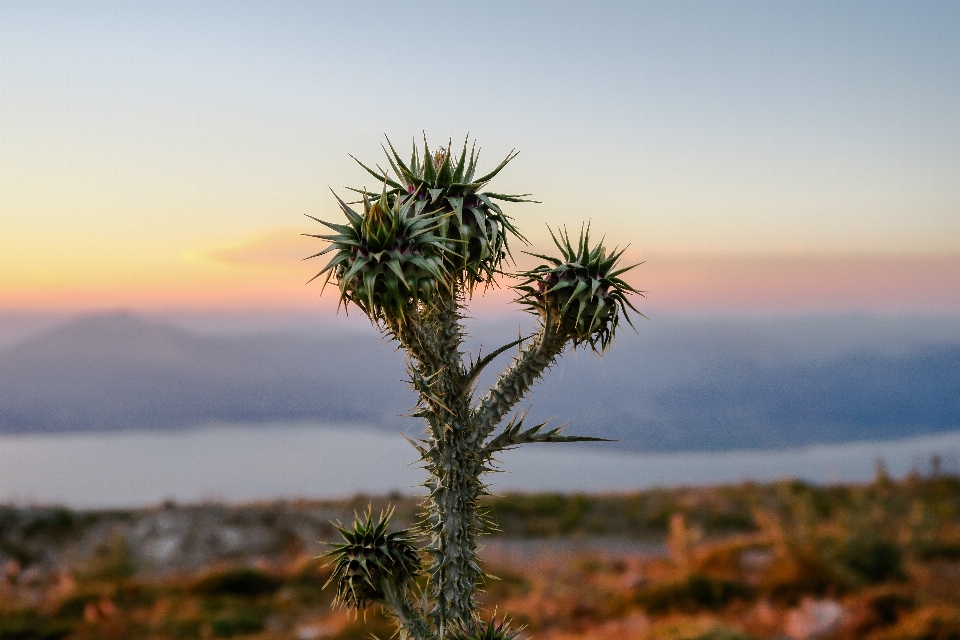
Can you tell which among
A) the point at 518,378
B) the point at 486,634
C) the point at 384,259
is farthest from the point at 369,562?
the point at 384,259


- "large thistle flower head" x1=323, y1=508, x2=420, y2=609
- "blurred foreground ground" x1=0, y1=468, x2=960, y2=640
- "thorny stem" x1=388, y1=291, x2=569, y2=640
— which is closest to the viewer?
"thorny stem" x1=388, y1=291, x2=569, y2=640

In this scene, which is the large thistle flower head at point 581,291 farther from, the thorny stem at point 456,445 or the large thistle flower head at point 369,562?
the large thistle flower head at point 369,562

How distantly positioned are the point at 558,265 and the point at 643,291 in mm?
456

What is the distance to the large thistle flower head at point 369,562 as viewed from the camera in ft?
13.1

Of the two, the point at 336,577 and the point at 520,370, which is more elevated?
the point at 520,370

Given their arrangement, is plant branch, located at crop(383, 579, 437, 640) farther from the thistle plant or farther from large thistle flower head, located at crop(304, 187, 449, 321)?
large thistle flower head, located at crop(304, 187, 449, 321)

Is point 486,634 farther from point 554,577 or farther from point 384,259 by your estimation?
point 554,577

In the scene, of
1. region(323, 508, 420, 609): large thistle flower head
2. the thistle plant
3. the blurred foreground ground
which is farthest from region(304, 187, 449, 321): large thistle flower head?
the blurred foreground ground

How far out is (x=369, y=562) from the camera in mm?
4020

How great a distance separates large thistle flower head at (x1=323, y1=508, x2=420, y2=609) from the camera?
4000mm

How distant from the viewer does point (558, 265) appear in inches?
142

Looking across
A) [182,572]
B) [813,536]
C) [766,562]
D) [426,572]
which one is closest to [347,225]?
[426,572]

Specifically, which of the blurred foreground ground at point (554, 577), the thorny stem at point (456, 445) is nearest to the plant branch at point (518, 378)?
the thorny stem at point (456, 445)

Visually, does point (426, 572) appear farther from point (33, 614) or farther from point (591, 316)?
point (33, 614)
